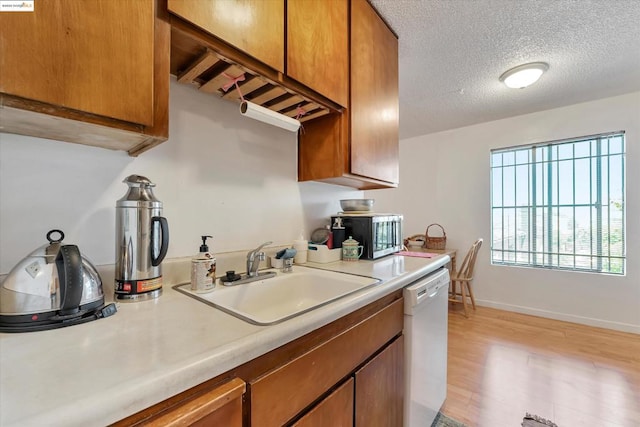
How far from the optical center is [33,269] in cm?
61

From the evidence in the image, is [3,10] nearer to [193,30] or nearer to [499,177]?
[193,30]

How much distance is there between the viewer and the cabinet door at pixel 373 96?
137cm

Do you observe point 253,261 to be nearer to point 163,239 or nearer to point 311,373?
point 163,239

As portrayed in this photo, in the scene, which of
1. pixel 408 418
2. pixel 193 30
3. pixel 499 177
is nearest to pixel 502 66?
pixel 499 177

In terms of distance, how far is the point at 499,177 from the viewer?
337cm

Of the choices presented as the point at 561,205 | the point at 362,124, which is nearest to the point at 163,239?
the point at 362,124

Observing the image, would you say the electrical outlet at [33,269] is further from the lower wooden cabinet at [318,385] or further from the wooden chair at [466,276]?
Result: the wooden chair at [466,276]

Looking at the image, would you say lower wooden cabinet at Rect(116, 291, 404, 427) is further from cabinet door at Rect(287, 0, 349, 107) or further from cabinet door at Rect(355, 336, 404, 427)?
cabinet door at Rect(287, 0, 349, 107)

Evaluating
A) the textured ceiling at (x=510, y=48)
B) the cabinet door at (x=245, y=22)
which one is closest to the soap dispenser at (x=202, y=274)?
the cabinet door at (x=245, y=22)

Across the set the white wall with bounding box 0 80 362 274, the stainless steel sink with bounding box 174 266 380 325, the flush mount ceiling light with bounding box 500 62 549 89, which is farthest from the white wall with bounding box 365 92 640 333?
the stainless steel sink with bounding box 174 266 380 325

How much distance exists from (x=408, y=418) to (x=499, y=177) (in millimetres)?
3203

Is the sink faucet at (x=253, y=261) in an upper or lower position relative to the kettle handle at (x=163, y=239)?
lower

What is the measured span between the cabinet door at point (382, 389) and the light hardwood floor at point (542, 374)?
2.53 ft

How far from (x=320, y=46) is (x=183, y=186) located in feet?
2.75
